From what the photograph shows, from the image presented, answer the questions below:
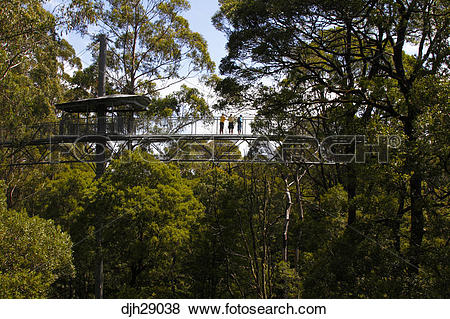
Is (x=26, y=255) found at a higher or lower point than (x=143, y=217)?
lower

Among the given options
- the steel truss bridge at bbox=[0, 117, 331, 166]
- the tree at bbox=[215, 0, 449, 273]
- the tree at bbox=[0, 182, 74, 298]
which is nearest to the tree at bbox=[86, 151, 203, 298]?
the steel truss bridge at bbox=[0, 117, 331, 166]

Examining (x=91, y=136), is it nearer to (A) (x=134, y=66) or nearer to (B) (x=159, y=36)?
(A) (x=134, y=66)

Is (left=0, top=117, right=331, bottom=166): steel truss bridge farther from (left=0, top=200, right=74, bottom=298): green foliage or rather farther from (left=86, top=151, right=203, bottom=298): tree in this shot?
(left=0, top=200, right=74, bottom=298): green foliage

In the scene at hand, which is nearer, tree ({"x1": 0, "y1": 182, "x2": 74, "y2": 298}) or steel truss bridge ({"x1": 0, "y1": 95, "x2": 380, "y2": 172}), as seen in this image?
tree ({"x1": 0, "y1": 182, "x2": 74, "y2": 298})

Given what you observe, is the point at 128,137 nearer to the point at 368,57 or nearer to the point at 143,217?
the point at 143,217

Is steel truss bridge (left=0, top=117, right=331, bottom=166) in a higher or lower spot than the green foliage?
higher

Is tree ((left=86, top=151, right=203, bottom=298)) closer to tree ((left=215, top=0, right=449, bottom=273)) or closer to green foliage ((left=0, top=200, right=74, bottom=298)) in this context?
green foliage ((left=0, top=200, right=74, bottom=298))
